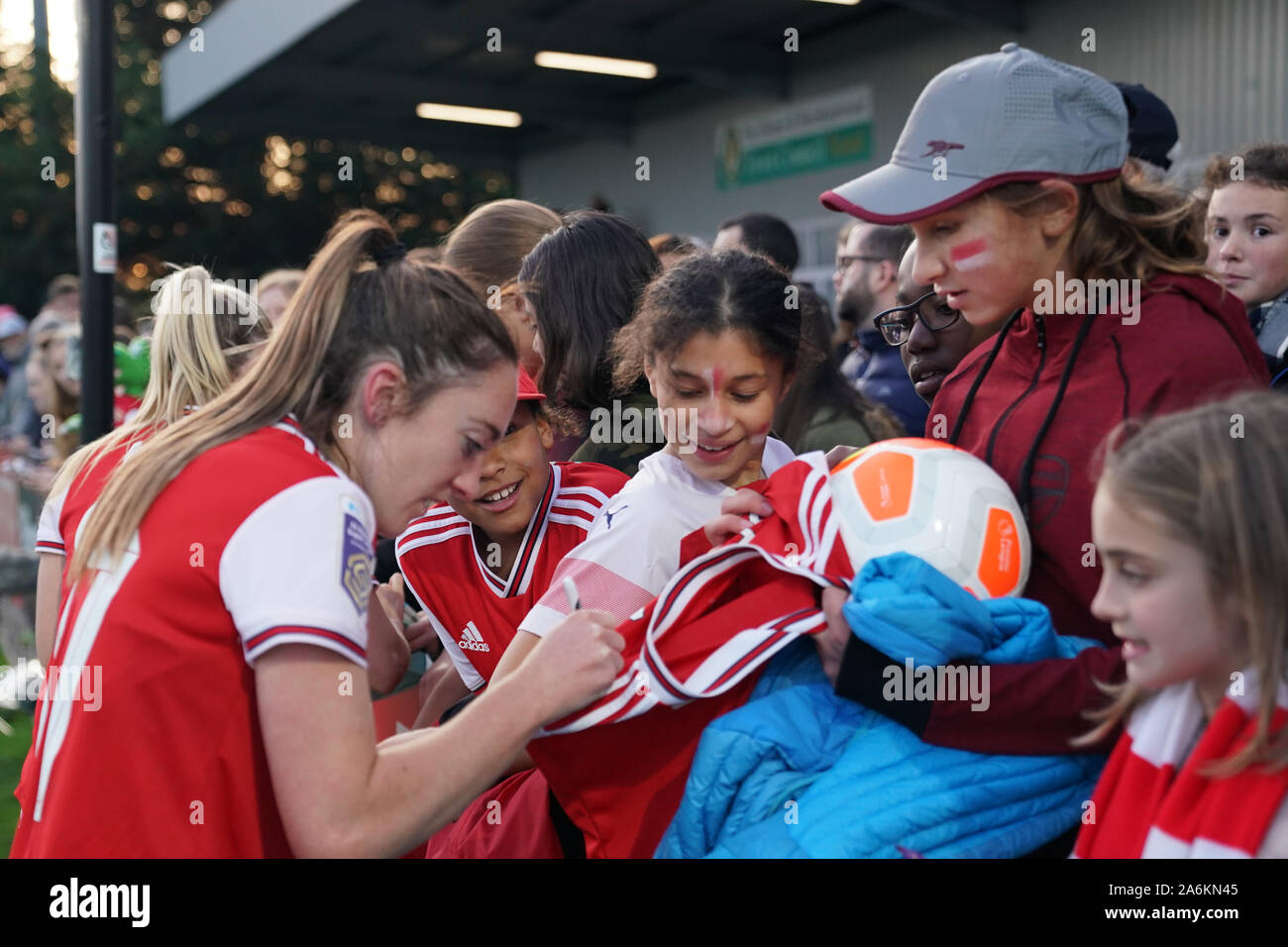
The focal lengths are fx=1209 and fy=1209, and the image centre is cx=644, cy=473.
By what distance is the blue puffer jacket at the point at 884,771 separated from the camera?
1726 millimetres

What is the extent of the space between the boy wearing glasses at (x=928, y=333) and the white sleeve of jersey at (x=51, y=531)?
6.56 feet

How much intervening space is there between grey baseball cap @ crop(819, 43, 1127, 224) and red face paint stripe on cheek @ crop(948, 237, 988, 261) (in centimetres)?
8

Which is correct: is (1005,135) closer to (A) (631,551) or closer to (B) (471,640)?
(A) (631,551)

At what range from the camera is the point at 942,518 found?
187 cm

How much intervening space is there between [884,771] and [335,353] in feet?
3.47

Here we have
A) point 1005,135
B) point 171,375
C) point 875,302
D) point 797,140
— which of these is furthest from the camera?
point 797,140

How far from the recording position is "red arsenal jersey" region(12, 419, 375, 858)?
1711 millimetres

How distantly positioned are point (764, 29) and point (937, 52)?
2.11 meters

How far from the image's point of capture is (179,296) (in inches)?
122

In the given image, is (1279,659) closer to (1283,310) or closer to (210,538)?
(210,538)

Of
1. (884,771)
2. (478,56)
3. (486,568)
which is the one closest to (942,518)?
(884,771)

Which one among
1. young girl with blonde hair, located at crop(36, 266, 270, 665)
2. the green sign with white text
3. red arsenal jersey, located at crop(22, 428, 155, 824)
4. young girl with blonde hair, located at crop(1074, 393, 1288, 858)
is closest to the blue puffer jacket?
young girl with blonde hair, located at crop(1074, 393, 1288, 858)

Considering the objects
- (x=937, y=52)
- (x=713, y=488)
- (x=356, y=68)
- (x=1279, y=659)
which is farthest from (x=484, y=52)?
(x=1279, y=659)

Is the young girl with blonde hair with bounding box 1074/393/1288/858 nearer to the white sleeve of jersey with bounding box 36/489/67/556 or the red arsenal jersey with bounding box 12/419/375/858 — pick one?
the red arsenal jersey with bounding box 12/419/375/858
